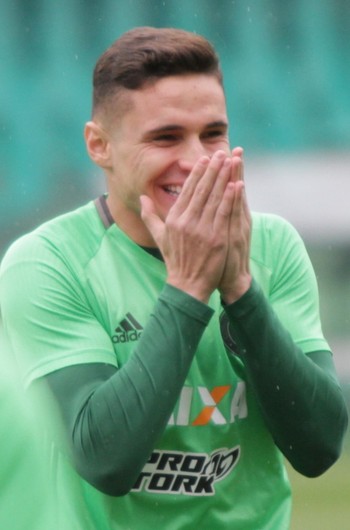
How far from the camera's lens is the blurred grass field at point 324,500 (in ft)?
28.8

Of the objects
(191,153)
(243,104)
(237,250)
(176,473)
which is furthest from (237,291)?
(243,104)

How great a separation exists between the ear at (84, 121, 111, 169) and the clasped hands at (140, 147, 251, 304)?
48cm

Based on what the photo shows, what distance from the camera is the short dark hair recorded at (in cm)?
414

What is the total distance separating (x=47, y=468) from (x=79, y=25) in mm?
8114

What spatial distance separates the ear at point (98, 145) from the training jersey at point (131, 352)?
0.76 ft

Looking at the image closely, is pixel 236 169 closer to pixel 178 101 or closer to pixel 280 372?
pixel 178 101

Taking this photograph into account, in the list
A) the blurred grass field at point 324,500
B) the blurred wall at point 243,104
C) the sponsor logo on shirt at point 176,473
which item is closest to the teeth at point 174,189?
the sponsor logo on shirt at point 176,473

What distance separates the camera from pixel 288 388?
388 cm

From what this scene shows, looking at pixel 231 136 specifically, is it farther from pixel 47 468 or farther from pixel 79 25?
pixel 47 468

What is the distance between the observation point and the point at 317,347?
4.13 meters

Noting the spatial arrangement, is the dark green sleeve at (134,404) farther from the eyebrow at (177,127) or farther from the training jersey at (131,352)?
the eyebrow at (177,127)

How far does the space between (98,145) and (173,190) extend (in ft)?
1.29

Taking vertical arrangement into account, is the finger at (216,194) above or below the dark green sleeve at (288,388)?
above

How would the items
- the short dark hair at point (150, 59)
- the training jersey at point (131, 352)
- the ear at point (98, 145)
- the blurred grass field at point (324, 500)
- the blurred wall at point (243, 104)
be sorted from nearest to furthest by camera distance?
the training jersey at point (131, 352) < the short dark hair at point (150, 59) < the ear at point (98, 145) < the blurred grass field at point (324, 500) < the blurred wall at point (243, 104)
